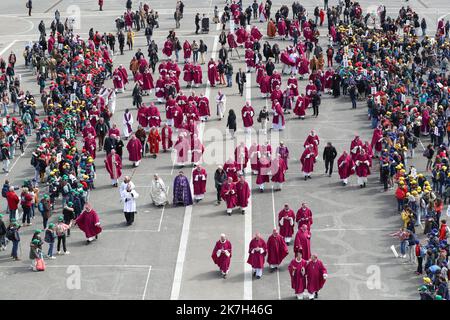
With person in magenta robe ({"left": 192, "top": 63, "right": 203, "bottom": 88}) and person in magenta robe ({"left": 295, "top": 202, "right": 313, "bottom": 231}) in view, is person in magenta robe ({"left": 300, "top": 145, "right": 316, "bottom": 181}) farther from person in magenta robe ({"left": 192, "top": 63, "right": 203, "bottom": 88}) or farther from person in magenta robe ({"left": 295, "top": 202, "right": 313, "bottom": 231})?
person in magenta robe ({"left": 192, "top": 63, "right": 203, "bottom": 88})

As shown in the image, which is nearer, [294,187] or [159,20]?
[294,187]

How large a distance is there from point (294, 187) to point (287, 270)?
28.8ft

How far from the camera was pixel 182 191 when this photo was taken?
139 ft

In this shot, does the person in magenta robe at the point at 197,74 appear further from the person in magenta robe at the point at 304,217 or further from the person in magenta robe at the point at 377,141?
the person in magenta robe at the point at 304,217

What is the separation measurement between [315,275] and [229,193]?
8.58 metres

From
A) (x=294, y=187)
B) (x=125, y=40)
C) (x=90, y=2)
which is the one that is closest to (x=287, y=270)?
(x=294, y=187)

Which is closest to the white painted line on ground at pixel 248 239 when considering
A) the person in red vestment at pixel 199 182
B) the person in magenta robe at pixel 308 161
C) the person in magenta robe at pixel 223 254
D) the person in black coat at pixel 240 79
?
the person in magenta robe at pixel 223 254

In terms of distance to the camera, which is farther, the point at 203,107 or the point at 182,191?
the point at 203,107

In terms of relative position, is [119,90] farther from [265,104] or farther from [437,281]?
[437,281]

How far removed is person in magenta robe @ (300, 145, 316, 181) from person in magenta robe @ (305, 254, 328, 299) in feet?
39.5

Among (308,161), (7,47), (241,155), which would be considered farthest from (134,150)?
(7,47)

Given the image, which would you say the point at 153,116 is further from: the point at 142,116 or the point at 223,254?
the point at 223,254

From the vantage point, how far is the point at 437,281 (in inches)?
1281

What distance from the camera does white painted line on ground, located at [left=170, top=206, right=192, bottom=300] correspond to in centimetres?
3478
